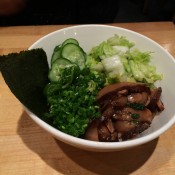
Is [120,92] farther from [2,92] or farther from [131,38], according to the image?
[2,92]

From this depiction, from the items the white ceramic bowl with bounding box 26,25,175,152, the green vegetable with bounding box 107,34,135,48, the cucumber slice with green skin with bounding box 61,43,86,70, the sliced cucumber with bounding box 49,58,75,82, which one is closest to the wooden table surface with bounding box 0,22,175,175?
the white ceramic bowl with bounding box 26,25,175,152

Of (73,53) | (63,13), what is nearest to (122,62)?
(73,53)

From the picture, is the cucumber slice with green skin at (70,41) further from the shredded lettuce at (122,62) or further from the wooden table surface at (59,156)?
the wooden table surface at (59,156)

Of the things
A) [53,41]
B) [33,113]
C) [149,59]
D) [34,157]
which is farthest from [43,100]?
[149,59]

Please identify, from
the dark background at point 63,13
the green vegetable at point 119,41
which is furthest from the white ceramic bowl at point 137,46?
the dark background at point 63,13

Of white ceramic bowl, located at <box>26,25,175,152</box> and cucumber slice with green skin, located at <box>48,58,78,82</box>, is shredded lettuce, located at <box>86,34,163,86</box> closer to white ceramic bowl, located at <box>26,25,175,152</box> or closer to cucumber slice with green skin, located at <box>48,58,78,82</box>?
white ceramic bowl, located at <box>26,25,175,152</box>

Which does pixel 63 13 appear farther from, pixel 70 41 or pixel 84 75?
pixel 84 75
